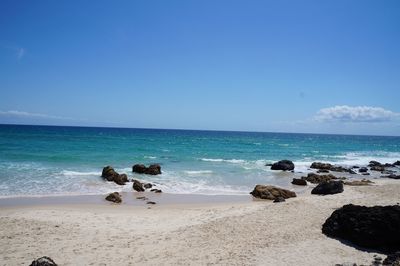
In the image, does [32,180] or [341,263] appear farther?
[32,180]

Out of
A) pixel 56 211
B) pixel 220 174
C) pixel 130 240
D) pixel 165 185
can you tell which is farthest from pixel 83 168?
pixel 130 240

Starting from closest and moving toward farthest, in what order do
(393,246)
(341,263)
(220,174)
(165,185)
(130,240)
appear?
(341,263)
(393,246)
(130,240)
(165,185)
(220,174)

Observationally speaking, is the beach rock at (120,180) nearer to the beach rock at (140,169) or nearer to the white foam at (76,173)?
the white foam at (76,173)

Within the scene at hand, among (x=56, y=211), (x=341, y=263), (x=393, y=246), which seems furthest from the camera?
(x=56, y=211)

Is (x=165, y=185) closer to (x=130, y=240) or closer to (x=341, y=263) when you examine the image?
(x=130, y=240)

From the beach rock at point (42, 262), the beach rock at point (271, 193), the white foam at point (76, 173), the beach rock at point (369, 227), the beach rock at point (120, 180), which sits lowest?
the white foam at point (76, 173)

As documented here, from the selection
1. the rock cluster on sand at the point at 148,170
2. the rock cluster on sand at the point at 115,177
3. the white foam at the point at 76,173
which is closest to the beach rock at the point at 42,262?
the rock cluster on sand at the point at 115,177

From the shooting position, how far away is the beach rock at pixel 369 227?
30.6ft

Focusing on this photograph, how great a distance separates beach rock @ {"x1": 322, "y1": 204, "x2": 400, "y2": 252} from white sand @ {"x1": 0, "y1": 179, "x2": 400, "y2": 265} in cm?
46

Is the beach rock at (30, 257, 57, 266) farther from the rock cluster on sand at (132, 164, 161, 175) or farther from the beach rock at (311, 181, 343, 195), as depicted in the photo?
the rock cluster on sand at (132, 164, 161, 175)

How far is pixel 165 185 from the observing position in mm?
21969

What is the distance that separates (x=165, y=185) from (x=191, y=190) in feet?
7.57

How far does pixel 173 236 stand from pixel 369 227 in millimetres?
5808

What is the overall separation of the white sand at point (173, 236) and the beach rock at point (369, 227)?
460 mm
